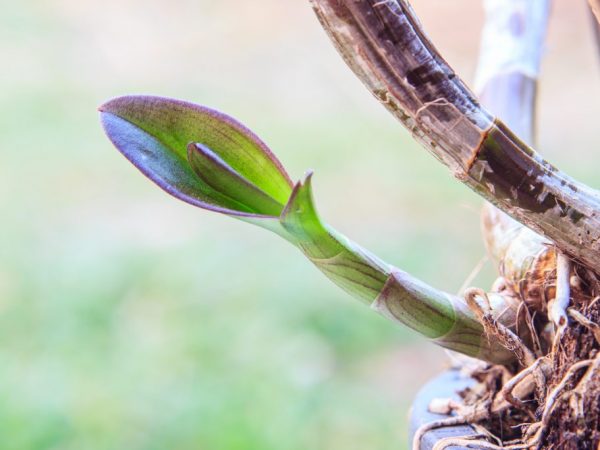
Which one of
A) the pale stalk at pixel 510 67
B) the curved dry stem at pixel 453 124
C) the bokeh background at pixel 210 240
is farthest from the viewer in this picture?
the bokeh background at pixel 210 240

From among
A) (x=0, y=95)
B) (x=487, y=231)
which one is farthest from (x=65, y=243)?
(x=487, y=231)

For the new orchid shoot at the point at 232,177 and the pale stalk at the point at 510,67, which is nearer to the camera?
the new orchid shoot at the point at 232,177

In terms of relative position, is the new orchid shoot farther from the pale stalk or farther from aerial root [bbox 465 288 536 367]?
the pale stalk

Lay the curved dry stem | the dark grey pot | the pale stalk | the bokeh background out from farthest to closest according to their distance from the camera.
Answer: the bokeh background
the pale stalk
the dark grey pot
the curved dry stem

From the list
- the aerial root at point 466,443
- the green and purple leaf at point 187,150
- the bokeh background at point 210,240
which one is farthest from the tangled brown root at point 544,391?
the bokeh background at point 210,240

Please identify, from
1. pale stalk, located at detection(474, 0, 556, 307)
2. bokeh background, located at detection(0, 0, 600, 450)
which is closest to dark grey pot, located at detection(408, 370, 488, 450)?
pale stalk, located at detection(474, 0, 556, 307)

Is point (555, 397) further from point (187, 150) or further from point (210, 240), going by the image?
point (210, 240)

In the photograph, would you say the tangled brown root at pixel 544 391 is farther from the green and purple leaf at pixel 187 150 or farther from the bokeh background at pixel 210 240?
the bokeh background at pixel 210 240
